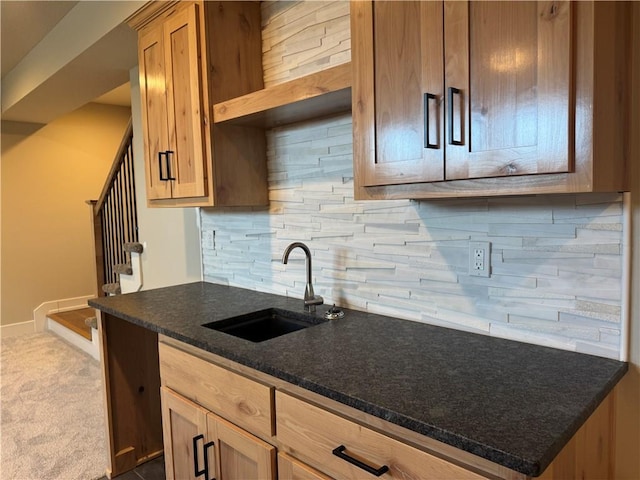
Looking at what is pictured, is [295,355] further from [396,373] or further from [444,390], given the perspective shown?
[444,390]

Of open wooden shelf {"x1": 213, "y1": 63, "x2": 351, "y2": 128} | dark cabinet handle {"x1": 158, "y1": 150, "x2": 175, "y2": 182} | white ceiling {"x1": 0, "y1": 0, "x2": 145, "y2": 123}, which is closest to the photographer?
open wooden shelf {"x1": 213, "y1": 63, "x2": 351, "y2": 128}

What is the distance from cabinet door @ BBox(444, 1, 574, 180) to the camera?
97 centimetres

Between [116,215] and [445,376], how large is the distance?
12.0ft

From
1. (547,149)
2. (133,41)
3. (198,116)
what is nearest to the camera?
(547,149)

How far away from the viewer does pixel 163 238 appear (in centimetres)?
306

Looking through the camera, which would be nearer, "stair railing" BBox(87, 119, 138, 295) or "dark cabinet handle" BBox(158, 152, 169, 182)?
"dark cabinet handle" BBox(158, 152, 169, 182)

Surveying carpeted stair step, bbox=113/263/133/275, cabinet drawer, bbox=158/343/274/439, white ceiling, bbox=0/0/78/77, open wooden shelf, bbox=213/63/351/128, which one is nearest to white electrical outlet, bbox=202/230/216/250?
open wooden shelf, bbox=213/63/351/128

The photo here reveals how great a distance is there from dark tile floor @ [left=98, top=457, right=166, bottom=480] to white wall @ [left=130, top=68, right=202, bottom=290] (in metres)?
1.04

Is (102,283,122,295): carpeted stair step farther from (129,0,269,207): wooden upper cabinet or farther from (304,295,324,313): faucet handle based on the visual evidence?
(304,295,324,313): faucet handle

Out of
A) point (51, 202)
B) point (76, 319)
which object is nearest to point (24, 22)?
point (51, 202)

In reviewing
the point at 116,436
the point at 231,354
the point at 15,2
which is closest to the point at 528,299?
the point at 231,354

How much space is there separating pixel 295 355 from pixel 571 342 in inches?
31.3

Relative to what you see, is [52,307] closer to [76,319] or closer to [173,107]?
[76,319]

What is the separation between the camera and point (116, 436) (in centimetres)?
231
